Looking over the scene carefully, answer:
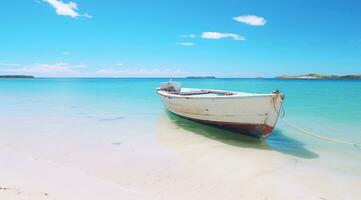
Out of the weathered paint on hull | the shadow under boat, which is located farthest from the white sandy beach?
the weathered paint on hull

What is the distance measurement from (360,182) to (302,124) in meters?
6.55

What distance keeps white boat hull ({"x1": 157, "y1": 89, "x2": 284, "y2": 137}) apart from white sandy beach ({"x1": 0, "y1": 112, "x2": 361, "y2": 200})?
38.0 inches

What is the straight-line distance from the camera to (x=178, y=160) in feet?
19.2

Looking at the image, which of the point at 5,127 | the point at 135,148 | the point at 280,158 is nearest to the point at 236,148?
the point at 280,158

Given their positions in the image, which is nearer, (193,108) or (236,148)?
(236,148)

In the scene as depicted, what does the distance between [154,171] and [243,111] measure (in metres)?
3.57

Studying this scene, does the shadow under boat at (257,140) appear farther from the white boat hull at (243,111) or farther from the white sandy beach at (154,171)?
the white sandy beach at (154,171)

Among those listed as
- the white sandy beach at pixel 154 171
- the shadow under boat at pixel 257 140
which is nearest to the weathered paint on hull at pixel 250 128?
the shadow under boat at pixel 257 140

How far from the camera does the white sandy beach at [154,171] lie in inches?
161

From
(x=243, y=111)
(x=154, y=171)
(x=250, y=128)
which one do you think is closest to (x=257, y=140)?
(x=250, y=128)

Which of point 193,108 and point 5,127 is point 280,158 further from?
point 5,127

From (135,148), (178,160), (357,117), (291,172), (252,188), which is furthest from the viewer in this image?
(357,117)

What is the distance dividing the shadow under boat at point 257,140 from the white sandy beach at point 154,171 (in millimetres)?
372

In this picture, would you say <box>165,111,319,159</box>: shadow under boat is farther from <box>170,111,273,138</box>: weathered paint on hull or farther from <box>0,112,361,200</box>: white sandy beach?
<box>0,112,361,200</box>: white sandy beach
